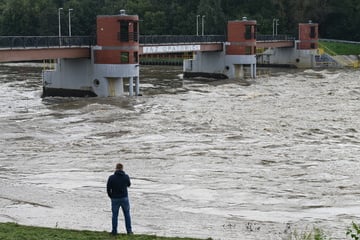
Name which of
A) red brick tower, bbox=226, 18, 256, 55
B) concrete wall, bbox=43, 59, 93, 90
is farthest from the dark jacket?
red brick tower, bbox=226, 18, 256, 55

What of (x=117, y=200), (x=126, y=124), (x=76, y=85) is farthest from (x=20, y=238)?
(x=76, y=85)

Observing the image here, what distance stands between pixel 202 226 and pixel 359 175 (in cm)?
904

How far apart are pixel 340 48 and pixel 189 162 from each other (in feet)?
285

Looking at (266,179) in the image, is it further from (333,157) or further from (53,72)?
(53,72)

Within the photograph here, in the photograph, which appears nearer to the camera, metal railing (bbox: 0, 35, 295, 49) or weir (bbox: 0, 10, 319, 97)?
metal railing (bbox: 0, 35, 295, 49)

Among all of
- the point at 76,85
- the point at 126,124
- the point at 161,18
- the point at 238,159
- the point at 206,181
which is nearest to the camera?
the point at 206,181

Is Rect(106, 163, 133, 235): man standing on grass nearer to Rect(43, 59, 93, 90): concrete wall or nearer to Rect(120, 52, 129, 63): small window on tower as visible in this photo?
Rect(120, 52, 129, 63): small window on tower

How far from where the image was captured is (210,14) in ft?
391

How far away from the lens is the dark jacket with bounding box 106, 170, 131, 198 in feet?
52.9

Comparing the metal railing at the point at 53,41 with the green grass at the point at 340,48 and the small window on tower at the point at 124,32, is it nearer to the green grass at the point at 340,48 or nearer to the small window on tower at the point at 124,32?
the small window on tower at the point at 124,32

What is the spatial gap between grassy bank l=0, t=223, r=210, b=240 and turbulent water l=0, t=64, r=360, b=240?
1838 mm

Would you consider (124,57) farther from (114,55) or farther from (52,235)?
(52,235)

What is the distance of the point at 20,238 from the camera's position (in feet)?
50.5

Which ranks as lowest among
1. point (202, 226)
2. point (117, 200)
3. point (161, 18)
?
point (202, 226)
